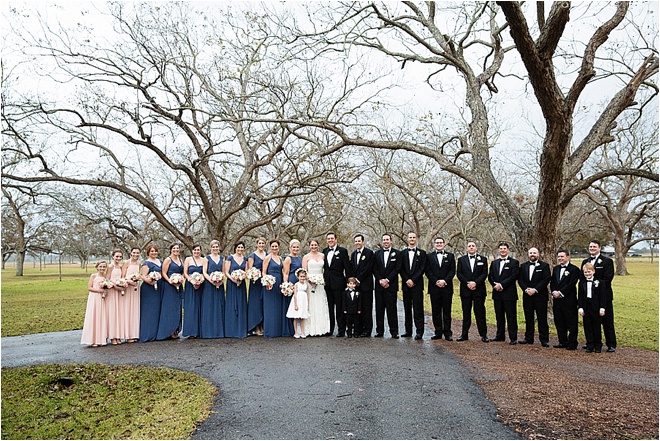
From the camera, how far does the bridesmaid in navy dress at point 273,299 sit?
1125cm

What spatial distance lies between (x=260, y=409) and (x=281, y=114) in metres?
12.8

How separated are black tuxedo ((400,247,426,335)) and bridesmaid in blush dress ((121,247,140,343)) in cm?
576

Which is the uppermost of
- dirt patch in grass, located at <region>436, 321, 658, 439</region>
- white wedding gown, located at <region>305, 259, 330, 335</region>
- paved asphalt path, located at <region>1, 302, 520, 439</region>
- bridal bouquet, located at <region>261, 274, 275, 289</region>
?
bridal bouquet, located at <region>261, 274, 275, 289</region>

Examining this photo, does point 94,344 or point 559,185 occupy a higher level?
point 559,185

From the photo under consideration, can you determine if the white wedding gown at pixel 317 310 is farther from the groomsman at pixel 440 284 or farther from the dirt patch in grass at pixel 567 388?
the dirt patch in grass at pixel 567 388

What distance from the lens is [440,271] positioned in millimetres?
11039

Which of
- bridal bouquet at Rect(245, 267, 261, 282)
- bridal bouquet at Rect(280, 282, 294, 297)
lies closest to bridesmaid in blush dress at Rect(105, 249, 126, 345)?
bridal bouquet at Rect(245, 267, 261, 282)

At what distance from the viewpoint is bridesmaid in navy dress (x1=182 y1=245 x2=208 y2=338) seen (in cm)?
1116

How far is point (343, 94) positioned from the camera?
18.3m

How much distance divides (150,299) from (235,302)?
1.83 meters

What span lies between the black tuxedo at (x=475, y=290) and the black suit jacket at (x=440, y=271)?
200 millimetres

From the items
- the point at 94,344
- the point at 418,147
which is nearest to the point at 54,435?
the point at 94,344

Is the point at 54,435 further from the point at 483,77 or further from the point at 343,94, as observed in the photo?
the point at 343,94

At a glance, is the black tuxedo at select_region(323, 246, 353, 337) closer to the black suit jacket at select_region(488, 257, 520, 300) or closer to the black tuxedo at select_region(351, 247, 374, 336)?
the black tuxedo at select_region(351, 247, 374, 336)
